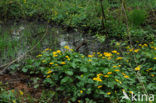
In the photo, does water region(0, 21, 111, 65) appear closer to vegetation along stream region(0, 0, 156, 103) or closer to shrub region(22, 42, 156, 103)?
vegetation along stream region(0, 0, 156, 103)

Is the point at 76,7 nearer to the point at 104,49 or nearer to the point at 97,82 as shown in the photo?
the point at 104,49

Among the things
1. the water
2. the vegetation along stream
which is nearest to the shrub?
the vegetation along stream

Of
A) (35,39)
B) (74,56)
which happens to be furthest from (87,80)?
(35,39)

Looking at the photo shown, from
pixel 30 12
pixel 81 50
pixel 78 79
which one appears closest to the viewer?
pixel 78 79

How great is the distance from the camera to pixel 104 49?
3484mm

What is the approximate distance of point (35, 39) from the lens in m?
3.29

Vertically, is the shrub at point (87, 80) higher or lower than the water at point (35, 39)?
lower

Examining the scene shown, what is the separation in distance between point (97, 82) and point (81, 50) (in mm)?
1530

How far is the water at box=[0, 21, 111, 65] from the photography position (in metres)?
2.91

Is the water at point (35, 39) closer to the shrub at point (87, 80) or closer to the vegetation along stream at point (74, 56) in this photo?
the vegetation along stream at point (74, 56)

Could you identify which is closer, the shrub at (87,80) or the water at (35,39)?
the shrub at (87,80)

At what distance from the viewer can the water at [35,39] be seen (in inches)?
115

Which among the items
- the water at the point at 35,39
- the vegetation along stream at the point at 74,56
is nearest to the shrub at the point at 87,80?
the vegetation along stream at the point at 74,56

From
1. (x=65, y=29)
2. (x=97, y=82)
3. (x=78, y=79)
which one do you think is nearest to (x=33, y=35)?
(x=65, y=29)
